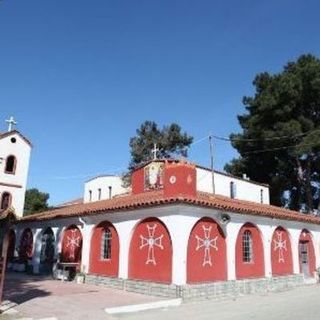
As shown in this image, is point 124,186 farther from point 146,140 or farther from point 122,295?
point 122,295

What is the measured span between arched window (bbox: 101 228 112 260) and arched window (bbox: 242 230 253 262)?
6315mm

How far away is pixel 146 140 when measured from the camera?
53.5 meters

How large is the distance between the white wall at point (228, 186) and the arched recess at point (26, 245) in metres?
13.4

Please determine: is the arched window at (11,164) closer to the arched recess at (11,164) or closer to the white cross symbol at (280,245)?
the arched recess at (11,164)

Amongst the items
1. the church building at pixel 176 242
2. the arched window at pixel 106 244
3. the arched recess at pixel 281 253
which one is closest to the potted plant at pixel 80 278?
the church building at pixel 176 242

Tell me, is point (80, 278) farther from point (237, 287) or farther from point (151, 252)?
point (237, 287)

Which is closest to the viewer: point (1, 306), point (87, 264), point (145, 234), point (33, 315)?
point (33, 315)

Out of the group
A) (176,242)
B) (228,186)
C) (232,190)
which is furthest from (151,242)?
(232,190)

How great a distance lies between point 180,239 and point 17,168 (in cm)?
2247

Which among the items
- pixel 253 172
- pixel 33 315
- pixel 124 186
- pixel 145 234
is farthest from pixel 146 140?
pixel 33 315

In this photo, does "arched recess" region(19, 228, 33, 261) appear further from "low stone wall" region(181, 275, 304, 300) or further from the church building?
"low stone wall" region(181, 275, 304, 300)

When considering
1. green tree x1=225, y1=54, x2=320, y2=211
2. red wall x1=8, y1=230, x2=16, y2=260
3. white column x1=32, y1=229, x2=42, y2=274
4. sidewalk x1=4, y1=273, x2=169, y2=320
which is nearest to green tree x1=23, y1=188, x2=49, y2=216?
red wall x1=8, y1=230, x2=16, y2=260

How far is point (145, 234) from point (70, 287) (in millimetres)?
4123

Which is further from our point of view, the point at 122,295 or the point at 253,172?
the point at 253,172
